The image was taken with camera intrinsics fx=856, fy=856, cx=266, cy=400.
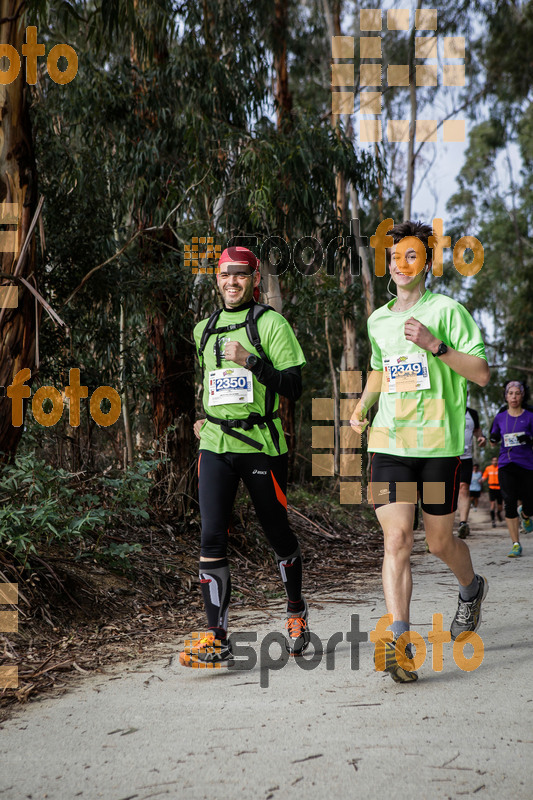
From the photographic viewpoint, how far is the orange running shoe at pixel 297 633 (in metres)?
4.19

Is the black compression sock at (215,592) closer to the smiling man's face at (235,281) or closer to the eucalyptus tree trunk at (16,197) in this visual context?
the smiling man's face at (235,281)

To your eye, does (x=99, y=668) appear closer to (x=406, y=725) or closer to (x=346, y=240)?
(x=406, y=725)

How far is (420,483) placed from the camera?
3984mm

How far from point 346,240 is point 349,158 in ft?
3.46

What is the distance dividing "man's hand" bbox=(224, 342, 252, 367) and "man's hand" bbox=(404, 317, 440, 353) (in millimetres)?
754

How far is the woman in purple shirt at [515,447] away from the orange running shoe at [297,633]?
14.9 feet

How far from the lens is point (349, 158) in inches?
357

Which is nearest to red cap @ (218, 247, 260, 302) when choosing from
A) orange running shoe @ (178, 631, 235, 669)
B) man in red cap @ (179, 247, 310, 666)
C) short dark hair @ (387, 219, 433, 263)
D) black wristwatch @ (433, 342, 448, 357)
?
man in red cap @ (179, 247, 310, 666)

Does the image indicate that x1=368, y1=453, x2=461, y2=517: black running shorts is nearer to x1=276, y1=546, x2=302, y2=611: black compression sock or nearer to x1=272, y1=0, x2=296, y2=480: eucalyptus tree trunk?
x1=276, y1=546, x2=302, y2=611: black compression sock

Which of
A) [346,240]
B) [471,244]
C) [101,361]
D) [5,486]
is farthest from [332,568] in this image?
[471,244]

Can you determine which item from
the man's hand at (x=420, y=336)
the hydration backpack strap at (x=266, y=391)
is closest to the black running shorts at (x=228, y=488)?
the hydration backpack strap at (x=266, y=391)

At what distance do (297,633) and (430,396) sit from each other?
134 centimetres
